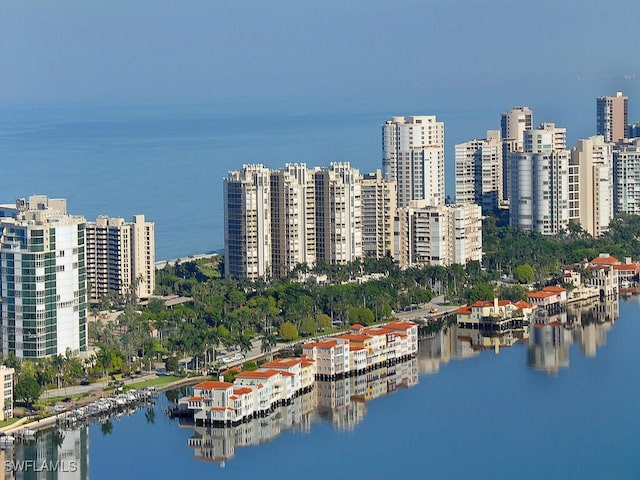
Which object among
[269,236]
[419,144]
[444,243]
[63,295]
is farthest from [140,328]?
[419,144]

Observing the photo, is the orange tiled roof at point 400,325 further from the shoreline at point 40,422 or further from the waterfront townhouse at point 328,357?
the shoreline at point 40,422

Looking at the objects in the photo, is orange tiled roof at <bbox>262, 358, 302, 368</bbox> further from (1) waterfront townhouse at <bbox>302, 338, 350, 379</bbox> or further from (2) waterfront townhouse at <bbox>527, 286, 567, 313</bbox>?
(2) waterfront townhouse at <bbox>527, 286, 567, 313</bbox>

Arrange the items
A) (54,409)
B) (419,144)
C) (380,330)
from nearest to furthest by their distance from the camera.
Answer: (54,409) → (380,330) → (419,144)

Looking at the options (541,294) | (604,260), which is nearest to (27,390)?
(541,294)

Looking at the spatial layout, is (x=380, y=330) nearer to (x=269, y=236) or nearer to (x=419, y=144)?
(x=269, y=236)

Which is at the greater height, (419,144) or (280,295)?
(419,144)

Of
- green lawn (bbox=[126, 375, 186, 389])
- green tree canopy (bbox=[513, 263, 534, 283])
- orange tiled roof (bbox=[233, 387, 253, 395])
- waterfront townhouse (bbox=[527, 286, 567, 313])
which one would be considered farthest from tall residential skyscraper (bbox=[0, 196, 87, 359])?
green tree canopy (bbox=[513, 263, 534, 283])
